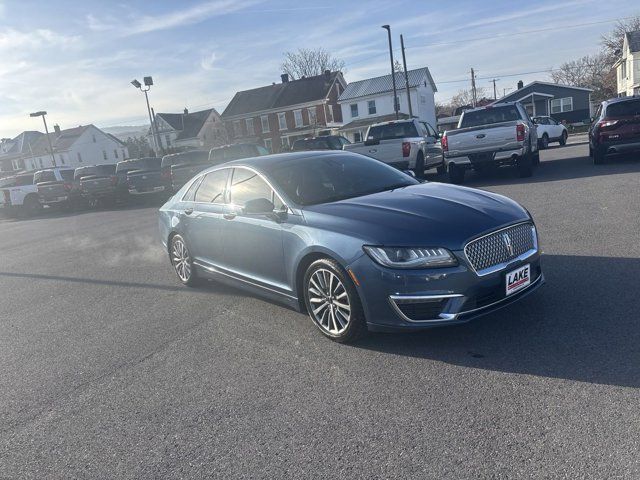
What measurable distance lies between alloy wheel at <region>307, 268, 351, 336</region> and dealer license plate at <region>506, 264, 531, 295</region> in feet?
4.14

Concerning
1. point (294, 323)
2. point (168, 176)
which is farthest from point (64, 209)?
point (294, 323)

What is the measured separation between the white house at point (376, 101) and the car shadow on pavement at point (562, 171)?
35983 mm

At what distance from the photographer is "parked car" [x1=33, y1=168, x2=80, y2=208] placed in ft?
71.8

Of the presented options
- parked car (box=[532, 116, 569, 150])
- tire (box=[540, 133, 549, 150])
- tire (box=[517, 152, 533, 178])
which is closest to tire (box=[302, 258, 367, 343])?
tire (box=[517, 152, 533, 178])

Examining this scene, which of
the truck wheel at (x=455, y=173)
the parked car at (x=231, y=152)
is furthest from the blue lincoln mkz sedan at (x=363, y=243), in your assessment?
the parked car at (x=231, y=152)

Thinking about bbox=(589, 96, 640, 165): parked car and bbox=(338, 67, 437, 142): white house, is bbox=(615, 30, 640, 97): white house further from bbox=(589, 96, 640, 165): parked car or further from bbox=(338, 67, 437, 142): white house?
bbox=(589, 96, 640, 165): parked car

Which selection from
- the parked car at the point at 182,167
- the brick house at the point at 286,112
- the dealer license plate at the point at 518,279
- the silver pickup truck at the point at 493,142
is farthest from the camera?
the brick house at the point at 286,112

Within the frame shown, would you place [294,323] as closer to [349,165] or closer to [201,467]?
[349,165]

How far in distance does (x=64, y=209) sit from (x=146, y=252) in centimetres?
1592

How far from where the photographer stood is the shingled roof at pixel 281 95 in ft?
190

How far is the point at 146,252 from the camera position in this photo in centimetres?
985

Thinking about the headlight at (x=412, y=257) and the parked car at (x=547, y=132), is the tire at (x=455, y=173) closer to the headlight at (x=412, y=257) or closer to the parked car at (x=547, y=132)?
the headlight at (x=412, y=257)

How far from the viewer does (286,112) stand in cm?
5888

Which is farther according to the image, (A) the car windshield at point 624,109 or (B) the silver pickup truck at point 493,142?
(A) the car windshield at point 624,109
